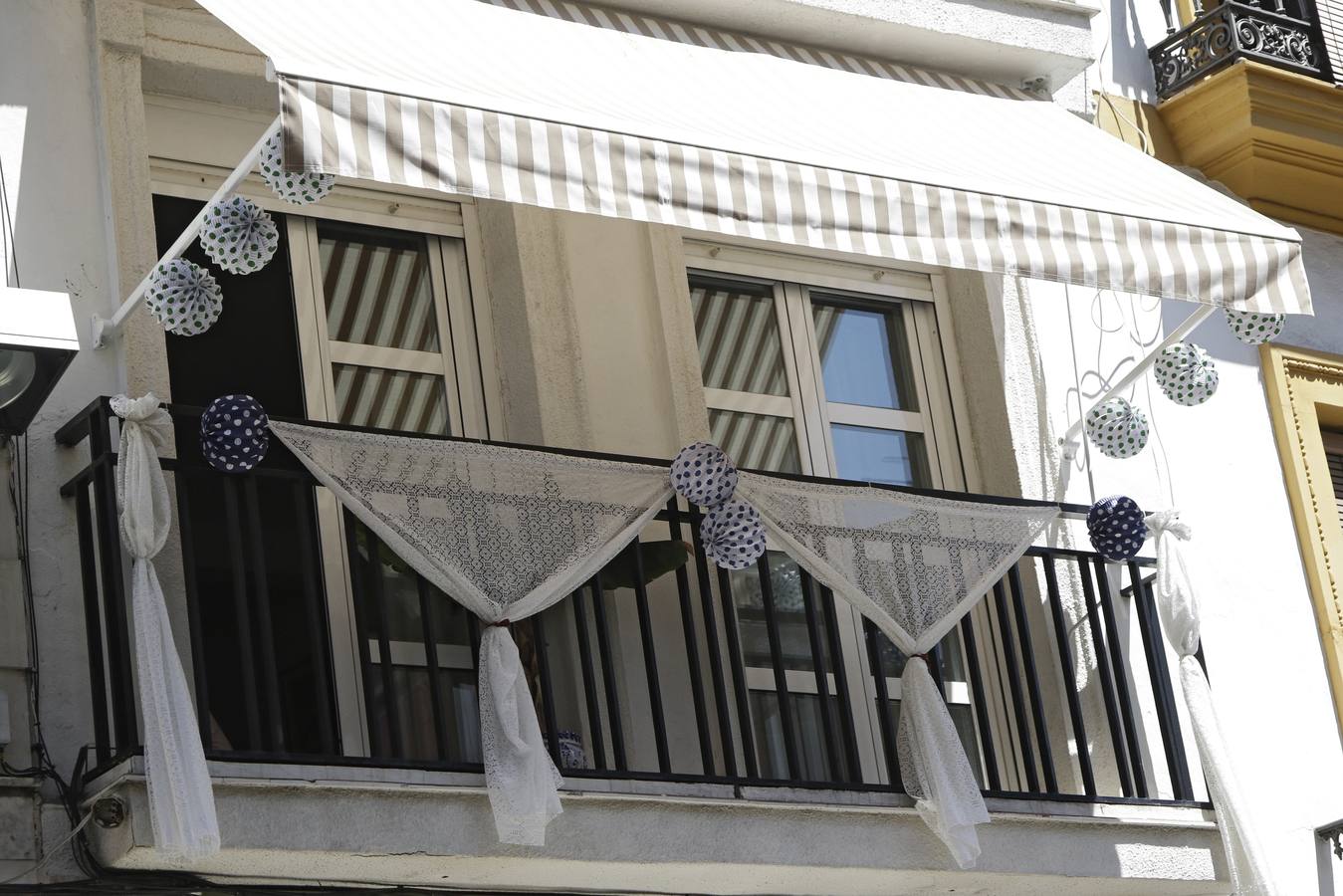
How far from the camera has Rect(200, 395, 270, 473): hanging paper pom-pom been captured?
23.1 ft

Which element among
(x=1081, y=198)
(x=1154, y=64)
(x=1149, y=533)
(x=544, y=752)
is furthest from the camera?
(x=1154, y=64)

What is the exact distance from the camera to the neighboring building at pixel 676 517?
23.1 feet

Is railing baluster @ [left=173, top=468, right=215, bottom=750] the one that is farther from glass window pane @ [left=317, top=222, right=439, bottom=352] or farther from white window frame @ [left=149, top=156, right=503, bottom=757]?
glass window pane @ [left=317, top=222, right=439, bottom=352]

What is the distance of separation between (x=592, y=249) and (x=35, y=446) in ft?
8.26

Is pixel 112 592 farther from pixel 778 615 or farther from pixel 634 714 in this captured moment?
pixel 778 615

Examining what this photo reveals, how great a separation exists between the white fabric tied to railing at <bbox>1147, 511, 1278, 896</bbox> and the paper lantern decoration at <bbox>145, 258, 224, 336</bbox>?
3783mm

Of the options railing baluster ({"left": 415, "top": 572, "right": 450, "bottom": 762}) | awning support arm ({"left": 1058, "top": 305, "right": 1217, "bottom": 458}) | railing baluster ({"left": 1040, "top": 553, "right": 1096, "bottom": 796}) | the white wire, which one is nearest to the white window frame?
railing baluster ({"left": 415, "top": 572, "right": 450, "bottom": 762})

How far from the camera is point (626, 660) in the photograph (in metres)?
8.31

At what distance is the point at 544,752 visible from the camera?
23.2ft

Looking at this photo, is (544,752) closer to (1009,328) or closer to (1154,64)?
(1009,328)

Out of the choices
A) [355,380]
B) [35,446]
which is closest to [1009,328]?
[355,380]

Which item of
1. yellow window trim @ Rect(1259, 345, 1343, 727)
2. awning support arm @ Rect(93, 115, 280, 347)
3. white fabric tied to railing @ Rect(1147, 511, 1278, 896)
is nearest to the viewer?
awning support arm @ Rect(93, 115, 280, 347)

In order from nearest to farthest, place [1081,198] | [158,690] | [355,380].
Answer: [158,690], [1081,198], [355,380]

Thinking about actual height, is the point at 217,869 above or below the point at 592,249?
below
